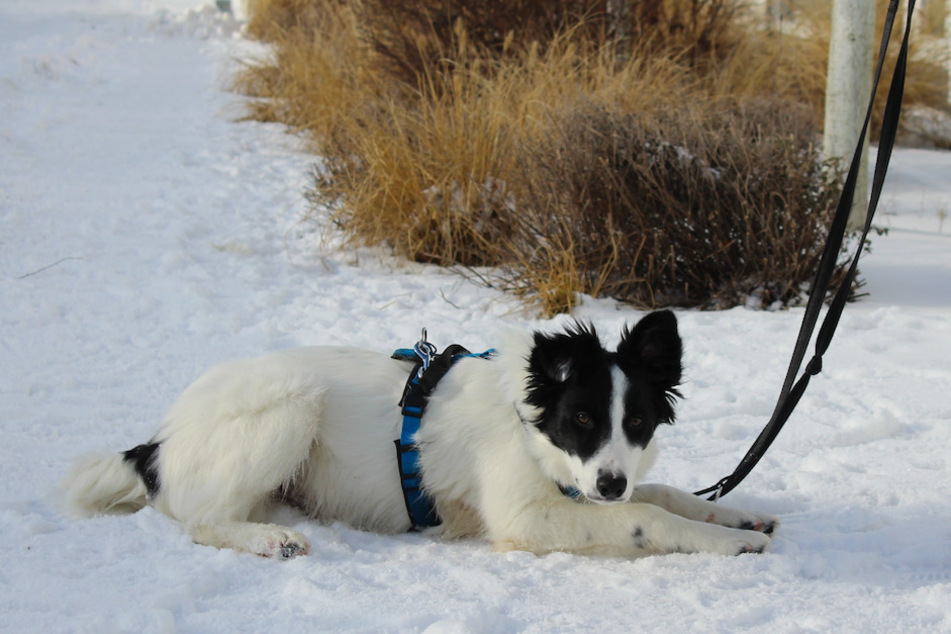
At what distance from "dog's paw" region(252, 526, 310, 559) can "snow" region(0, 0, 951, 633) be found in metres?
0.05

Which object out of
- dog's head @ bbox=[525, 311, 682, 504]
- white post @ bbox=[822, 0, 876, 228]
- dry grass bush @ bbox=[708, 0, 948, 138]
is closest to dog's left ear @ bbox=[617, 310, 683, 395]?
dog's head @ bbox=[525, 311, 682, 504]

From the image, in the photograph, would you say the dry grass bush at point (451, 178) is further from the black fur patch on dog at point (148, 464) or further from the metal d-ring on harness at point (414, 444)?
the black fur patch on dog at point (148, 464)

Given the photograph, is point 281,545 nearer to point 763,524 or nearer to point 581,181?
point 763,524

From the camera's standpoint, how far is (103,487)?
3150 mm

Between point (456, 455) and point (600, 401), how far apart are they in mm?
637

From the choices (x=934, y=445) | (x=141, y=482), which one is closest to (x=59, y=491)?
(x=141, y=482)

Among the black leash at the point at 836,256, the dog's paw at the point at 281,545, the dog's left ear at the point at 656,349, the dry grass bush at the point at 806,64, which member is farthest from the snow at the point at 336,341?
the dry grass bush at the point at 806,64

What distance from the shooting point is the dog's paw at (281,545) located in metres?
2.85

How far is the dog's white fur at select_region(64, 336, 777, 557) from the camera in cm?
294

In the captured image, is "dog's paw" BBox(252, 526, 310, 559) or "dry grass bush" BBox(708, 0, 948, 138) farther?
"dry grass bush" BBox(708, 0, 948, 138)

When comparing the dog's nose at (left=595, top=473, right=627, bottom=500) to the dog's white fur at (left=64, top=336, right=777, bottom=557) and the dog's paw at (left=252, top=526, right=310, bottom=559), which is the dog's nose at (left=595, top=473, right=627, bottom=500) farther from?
the dog's paw at (left=252, top=526, right=310, bottom=559)

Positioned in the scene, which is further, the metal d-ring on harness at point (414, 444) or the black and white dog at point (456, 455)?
the metal d-ring on harness at point (414, 444)

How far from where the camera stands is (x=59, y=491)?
10.4 feet

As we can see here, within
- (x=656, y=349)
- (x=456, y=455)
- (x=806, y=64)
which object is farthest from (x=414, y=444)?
(x=806, y=64)
